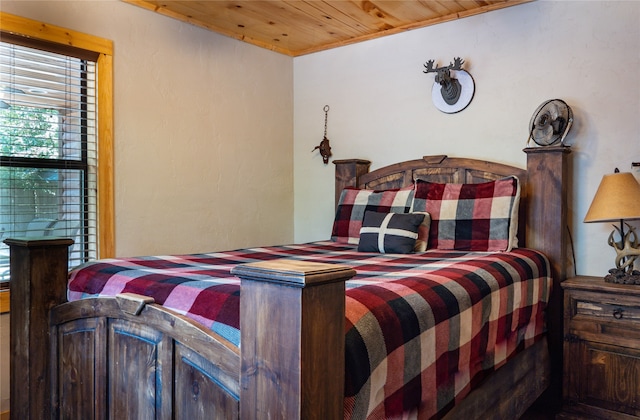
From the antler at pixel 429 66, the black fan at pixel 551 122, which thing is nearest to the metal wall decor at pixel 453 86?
the antler at pixel 429 66

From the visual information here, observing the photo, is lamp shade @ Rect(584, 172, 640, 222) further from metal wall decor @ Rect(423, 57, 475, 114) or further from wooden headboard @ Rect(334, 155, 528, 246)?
metal wall decor @ Rect(423, 57, 475, 114)

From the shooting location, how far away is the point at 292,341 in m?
0.96

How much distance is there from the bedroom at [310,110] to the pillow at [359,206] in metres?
0.42

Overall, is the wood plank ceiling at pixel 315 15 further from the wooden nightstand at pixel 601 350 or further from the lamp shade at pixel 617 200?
the wooden nightstand at pixel 601 350

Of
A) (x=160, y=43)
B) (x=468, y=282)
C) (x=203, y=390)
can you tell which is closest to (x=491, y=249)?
(x=468, y=282)

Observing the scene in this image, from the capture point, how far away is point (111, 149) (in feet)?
8.92

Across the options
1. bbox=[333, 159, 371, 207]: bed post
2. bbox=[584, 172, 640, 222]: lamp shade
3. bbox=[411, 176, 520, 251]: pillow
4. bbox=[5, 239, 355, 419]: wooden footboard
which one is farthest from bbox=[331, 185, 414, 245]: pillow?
bbox=[5, 239, 355, 419]: wooden footboard

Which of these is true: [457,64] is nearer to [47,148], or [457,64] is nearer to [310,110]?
[310,110]

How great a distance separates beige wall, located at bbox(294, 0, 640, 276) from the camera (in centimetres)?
255

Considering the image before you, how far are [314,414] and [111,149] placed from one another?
7.31 feet

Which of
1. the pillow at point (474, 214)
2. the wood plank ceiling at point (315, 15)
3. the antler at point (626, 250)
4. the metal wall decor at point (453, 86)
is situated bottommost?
the antler at point (626, 250)

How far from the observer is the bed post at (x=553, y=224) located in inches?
101

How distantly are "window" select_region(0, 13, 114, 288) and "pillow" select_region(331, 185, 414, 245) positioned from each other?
138 centimetres

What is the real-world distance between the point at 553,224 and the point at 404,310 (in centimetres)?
162
